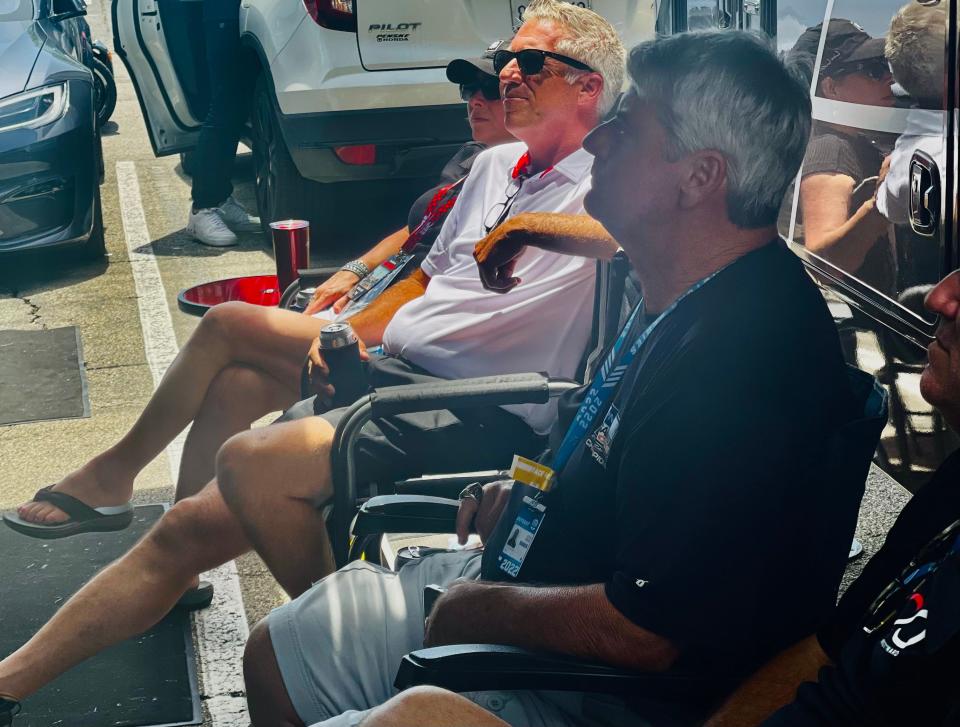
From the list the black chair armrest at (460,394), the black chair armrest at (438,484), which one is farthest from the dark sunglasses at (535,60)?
the black chair armrest at (438,484)

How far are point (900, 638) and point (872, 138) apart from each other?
1.61 meters

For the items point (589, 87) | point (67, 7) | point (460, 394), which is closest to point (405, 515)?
point (460, 394)

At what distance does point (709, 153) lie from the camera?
7.10 feet

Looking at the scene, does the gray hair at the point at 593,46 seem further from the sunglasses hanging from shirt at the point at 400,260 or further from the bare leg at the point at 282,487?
the bare leg at the point at 282,487

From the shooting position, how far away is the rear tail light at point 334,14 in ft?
20.8

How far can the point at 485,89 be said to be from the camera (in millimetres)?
3846

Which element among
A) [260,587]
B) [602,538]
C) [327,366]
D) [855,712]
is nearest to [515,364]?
[327,366]

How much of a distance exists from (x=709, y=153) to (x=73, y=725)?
190cm

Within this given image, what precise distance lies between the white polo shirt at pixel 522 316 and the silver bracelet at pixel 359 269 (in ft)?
1.95

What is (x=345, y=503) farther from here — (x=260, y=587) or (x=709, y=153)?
(x=709, y=153)

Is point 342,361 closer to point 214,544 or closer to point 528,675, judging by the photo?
point 214,544

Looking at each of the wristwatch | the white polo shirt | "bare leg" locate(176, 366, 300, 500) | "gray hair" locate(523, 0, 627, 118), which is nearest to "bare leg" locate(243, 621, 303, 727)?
the wristwatch

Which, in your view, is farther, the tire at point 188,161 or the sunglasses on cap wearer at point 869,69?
the tire at point 188,161

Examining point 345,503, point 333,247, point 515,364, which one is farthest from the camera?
point 333,247
